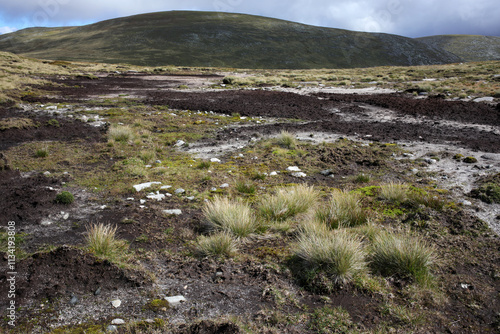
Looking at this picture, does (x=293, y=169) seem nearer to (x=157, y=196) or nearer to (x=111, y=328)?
(x=157, y=196)

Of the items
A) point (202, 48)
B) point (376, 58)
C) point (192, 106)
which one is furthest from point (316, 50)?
point (192, 106)

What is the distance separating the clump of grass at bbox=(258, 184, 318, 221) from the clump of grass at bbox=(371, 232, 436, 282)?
177cm

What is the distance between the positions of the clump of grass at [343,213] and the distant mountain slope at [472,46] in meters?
198

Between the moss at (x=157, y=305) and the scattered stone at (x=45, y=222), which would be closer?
the moss at (x=157, y=305)

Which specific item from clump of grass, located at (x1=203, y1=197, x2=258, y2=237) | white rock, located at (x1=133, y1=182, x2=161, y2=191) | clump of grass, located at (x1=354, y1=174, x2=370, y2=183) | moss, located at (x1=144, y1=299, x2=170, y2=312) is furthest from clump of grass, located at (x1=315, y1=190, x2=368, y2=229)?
white rock, located at (x1=133, y1=182, x2=161, y2=191)

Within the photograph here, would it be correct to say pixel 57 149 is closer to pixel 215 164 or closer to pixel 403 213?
pixel 215 164

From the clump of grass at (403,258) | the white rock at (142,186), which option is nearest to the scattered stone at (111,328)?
the clump of grass at (403,258)

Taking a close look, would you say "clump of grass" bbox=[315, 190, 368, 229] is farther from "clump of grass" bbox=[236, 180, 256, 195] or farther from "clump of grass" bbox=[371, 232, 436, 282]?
"clump of grass" bbox=[236, 180, 256, 195]

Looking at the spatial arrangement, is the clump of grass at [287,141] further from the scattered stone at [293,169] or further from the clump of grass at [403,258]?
the clump of grass at [403,258]

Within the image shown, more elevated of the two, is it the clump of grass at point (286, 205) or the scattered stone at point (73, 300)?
the clump of grass at point (286, 205)

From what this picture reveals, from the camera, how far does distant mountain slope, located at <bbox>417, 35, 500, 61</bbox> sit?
166 meters

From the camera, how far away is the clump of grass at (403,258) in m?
3.62

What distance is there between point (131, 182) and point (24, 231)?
246 centimetres

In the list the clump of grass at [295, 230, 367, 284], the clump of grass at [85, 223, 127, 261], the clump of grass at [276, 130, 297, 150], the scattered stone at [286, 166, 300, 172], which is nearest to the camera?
the clump of grass at [295, 230, 367, 284]
